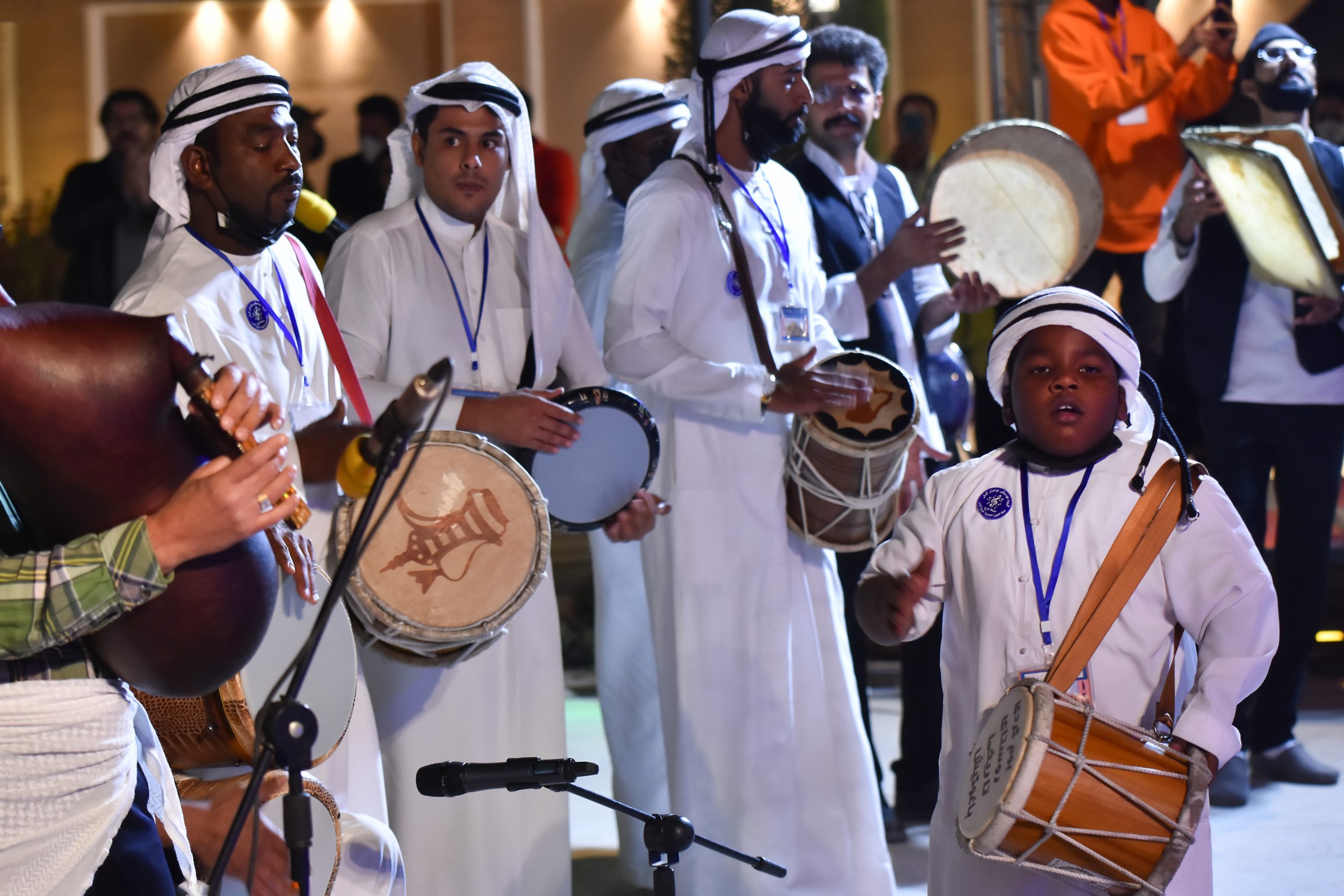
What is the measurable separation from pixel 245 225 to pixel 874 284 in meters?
2.07

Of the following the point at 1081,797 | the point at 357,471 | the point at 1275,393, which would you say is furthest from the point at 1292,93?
the point at 357,471

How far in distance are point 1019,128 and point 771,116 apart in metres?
0.99

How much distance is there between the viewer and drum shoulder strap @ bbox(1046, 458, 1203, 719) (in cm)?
302

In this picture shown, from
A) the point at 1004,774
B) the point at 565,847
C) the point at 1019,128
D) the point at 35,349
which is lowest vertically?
the point at 565,847

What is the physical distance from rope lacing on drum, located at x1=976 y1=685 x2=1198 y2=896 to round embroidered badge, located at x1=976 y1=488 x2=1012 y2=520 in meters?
0.45

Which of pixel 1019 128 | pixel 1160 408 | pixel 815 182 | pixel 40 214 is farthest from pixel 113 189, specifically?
pixel 1160 408

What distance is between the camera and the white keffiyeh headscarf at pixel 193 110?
332cm

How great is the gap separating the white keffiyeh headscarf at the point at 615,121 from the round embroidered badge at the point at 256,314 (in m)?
1.81

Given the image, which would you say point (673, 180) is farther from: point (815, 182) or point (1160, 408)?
point (1160, 408)

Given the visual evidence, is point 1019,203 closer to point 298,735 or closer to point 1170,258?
point 1170,258

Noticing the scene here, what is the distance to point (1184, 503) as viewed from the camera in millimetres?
3062

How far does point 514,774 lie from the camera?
2484 millimetres

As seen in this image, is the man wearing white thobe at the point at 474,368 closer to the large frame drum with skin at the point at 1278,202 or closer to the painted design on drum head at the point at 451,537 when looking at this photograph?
the painted design on drum head at the point at 451,537

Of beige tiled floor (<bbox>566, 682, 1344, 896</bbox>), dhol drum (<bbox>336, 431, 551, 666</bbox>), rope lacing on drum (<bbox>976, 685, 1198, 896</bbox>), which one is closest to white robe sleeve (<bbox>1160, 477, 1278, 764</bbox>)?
rope lacing on drum (<bbox>976, 685, 1198, 896</bbox>)
